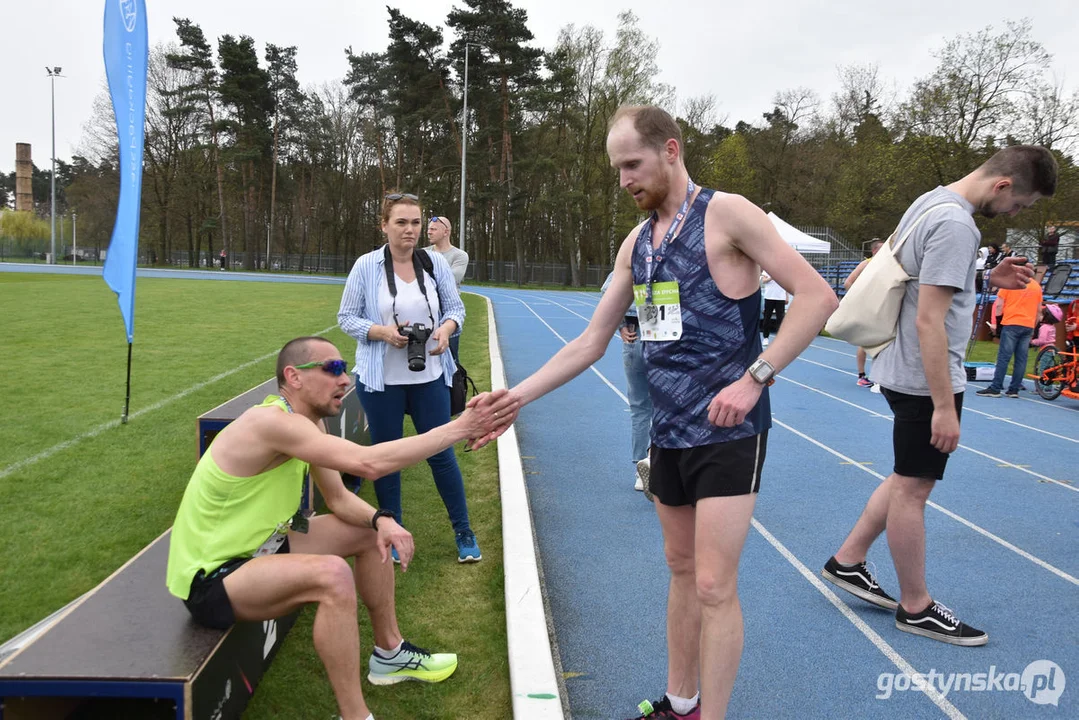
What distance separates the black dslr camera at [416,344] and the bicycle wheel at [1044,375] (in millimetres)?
9854

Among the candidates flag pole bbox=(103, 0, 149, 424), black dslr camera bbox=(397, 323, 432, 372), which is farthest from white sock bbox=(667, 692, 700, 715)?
flag pole bbox=(103, 0, 149, 424)

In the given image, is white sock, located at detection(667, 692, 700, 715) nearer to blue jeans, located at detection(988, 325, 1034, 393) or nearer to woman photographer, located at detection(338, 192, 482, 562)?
woman photographer, located at detection(338, 192, 482, 562)

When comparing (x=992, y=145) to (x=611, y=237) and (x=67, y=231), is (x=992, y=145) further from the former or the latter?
(x=67, y=231)

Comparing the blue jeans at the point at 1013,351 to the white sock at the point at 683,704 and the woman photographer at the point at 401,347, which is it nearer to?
the woman photographer at the point at 401,347

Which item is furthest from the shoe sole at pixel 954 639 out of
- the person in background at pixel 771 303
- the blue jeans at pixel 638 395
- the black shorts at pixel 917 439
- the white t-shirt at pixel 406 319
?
the person in background at pixel 771 303

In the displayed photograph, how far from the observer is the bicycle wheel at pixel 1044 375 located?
10.5 m

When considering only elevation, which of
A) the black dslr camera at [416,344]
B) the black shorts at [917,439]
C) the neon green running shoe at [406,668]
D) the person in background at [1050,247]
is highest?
the person in background at [1050,247]

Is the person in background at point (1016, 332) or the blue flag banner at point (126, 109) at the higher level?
the blue flag banner at point (126, 109)

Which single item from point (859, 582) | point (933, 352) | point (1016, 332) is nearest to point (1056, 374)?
point (1016, 332)

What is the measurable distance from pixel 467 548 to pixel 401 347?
1142 millimetres

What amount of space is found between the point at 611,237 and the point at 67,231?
5306 centimetres

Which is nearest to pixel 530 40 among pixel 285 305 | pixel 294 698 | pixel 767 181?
pixel 767 181

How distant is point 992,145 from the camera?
945 inches

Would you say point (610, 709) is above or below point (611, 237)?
below
